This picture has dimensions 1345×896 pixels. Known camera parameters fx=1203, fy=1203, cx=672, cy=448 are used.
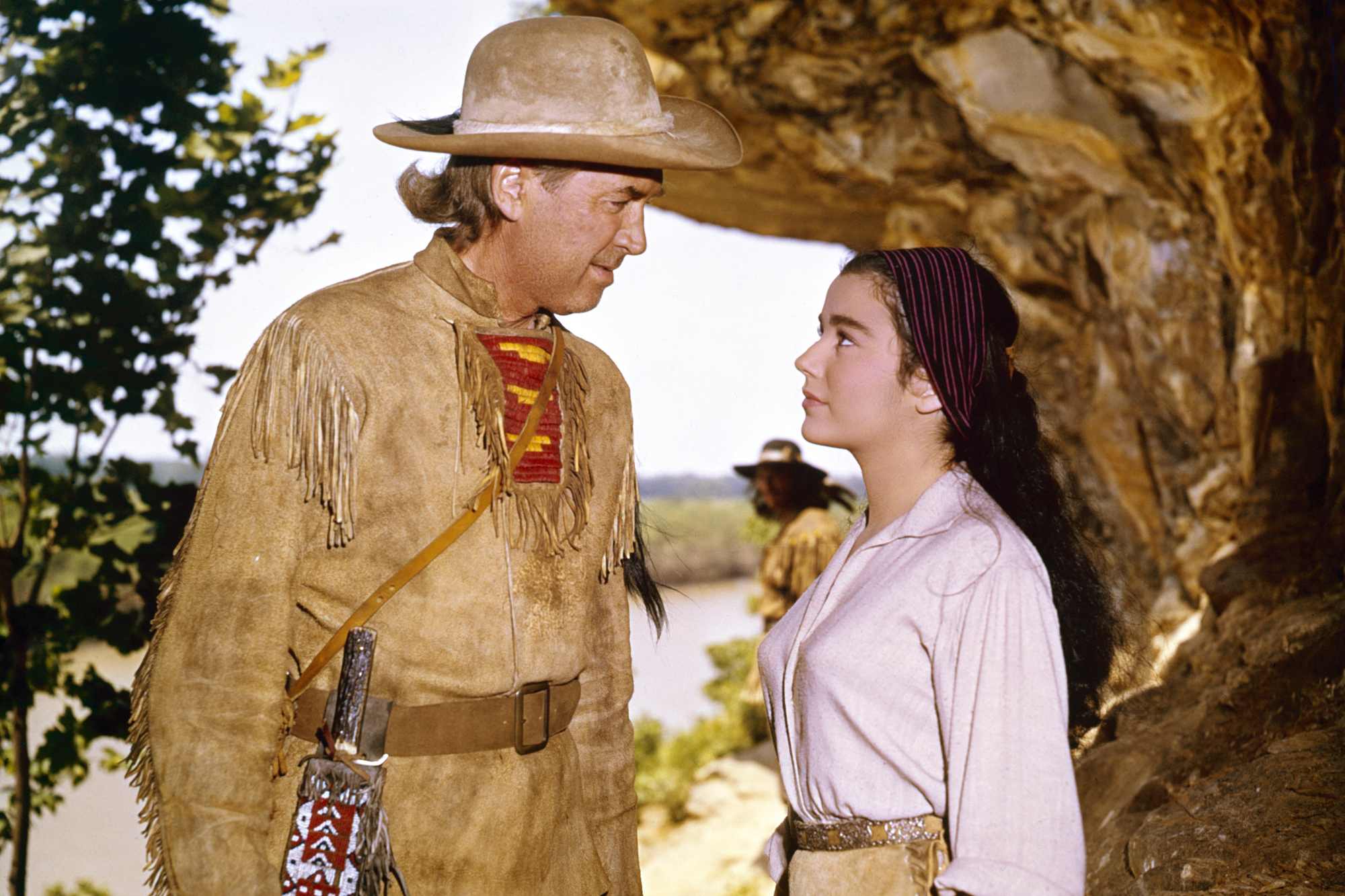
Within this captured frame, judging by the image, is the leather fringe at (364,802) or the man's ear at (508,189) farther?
the man's ear at (508,189)

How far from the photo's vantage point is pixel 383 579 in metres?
1.86

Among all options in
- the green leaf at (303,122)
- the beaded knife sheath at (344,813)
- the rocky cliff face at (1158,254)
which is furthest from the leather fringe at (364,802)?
the green leaf at (303,122)

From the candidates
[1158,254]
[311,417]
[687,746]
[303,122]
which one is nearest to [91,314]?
[303,122]

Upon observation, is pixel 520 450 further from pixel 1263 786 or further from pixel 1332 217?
pixel 1332 217

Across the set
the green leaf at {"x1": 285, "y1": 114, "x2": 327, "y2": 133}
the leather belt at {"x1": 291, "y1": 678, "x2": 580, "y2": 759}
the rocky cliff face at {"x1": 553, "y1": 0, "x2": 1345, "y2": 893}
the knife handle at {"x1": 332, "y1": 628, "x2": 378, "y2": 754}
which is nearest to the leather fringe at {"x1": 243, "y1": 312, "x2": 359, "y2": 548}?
the knife handle at {"x1": 332, "y1": 628, "x2": 378, "y2": 754}

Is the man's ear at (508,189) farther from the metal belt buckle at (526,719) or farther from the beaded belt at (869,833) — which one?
the beaded belt at (869,833)

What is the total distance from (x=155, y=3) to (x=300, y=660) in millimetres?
2336

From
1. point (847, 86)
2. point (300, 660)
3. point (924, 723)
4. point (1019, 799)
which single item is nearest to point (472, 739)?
point (300, 660)

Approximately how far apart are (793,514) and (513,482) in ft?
17.3

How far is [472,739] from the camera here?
190cm

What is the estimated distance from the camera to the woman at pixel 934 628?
1.50 m

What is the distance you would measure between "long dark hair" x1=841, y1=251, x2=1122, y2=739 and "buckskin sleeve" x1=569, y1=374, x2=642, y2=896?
2.18 ft

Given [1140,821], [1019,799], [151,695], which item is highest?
[151,695]

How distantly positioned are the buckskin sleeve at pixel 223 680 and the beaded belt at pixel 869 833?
2.59ft
